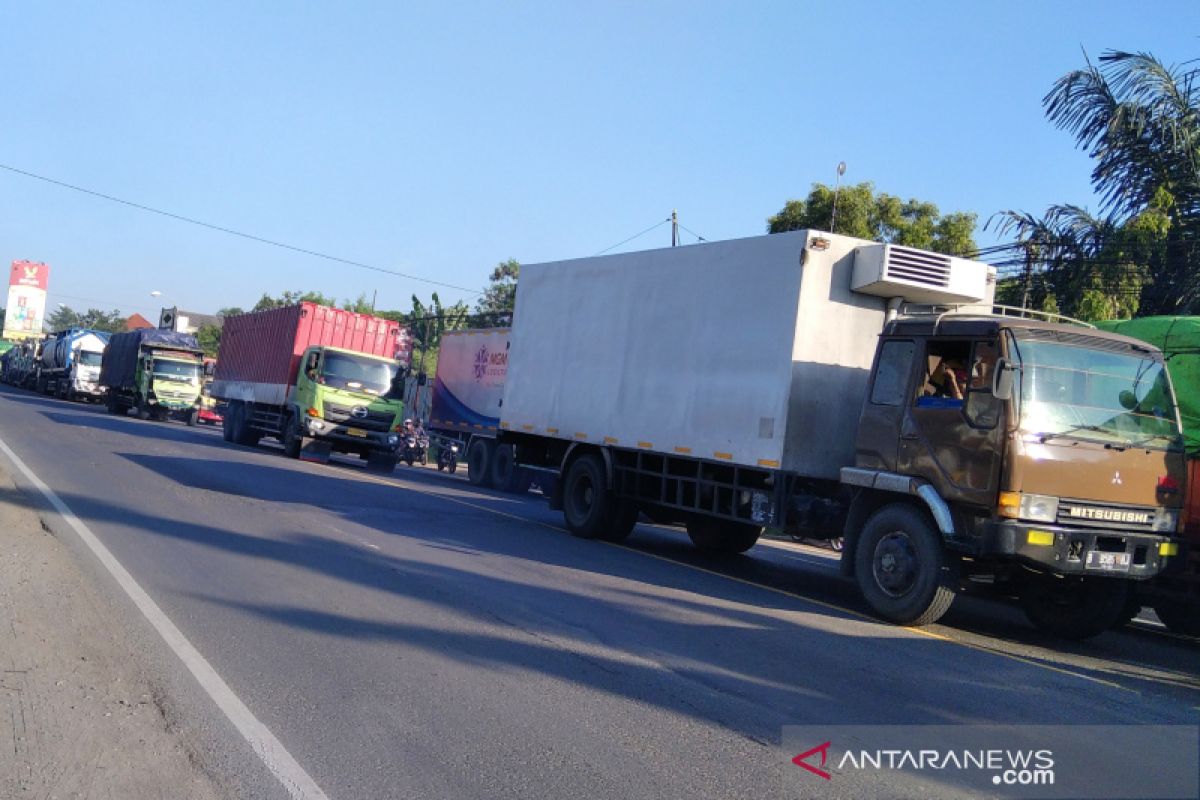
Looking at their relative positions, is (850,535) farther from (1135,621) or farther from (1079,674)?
(1135,621)

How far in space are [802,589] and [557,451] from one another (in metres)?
5.40

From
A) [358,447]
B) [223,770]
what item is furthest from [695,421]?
[358,447]

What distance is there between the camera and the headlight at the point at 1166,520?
8820 millimetres

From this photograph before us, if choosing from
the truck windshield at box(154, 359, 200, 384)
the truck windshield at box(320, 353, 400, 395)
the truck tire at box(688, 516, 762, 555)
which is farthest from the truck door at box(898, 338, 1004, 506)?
the truck windshield at box(154, 359, 200, 384)

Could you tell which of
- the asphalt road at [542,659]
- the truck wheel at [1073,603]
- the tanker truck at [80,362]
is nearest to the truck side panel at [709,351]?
the asphalt road at [542,659]

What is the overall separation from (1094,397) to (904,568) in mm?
2173

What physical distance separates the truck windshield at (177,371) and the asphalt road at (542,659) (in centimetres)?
2597

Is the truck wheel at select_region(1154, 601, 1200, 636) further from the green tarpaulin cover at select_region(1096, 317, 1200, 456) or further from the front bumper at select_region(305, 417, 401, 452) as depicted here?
the front bumper at select_region(305, 417, 401, 452)

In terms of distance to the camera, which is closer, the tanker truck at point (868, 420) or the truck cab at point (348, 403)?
the tanker truck at point (868, 420)

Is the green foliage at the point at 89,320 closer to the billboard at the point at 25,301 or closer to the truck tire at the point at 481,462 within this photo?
the billboard at the point at 25,301

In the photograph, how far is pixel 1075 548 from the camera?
8.46m

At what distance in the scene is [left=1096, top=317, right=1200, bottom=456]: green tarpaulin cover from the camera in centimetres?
1051

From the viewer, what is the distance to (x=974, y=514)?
8.76 metres
